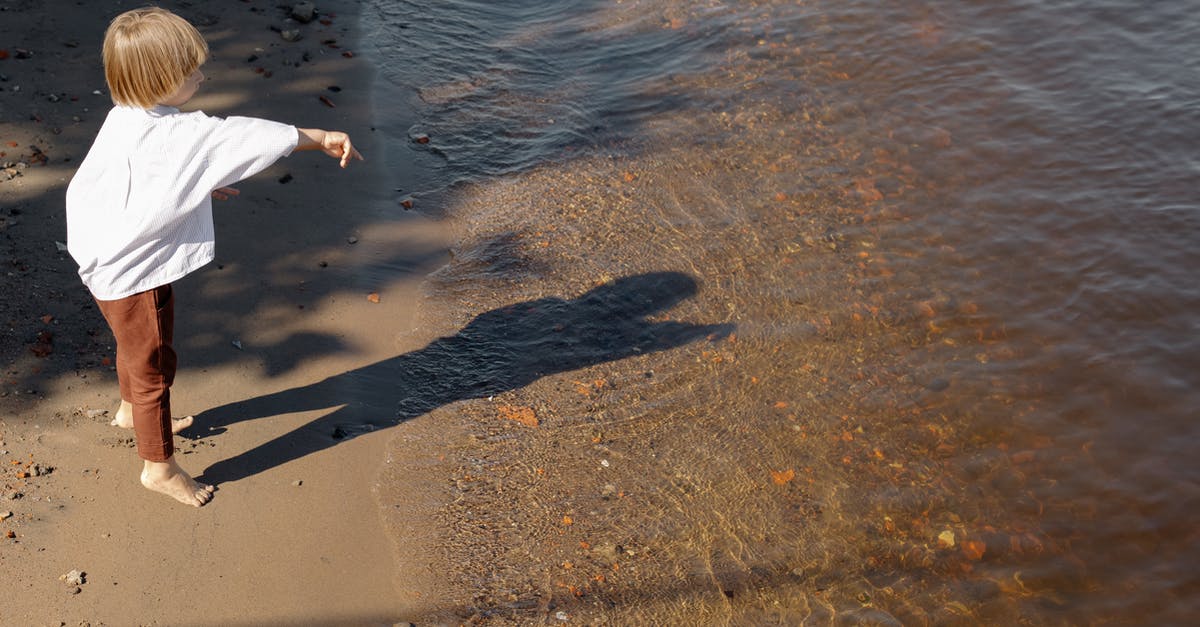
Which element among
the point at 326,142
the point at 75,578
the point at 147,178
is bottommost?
the point at 75,578

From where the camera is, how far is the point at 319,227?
17.5 ft

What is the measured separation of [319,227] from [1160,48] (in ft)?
20.5

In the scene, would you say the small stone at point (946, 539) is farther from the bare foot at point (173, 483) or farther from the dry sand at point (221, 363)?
the bare foot at point (173, 483)

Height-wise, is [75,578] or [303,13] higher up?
[303,13]

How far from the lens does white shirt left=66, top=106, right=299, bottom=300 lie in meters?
3.22

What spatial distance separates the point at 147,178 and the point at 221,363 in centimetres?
142

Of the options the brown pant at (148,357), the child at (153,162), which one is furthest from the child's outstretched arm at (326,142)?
the brown pant at (148,357)

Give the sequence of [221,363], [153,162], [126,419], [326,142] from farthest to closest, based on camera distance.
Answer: [221,363]
[126,419]
[326,142]
[153,162]

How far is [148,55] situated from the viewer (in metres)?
3.10

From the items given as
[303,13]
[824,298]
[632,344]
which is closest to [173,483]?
[632,344]

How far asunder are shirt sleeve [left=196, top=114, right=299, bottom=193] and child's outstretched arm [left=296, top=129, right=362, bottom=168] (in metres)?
0.06

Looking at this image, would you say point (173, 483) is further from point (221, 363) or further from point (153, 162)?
point (153, 162)

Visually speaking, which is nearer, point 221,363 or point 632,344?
point 221,363

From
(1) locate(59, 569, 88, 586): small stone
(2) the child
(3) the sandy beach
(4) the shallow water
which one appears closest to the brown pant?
(2) the child
